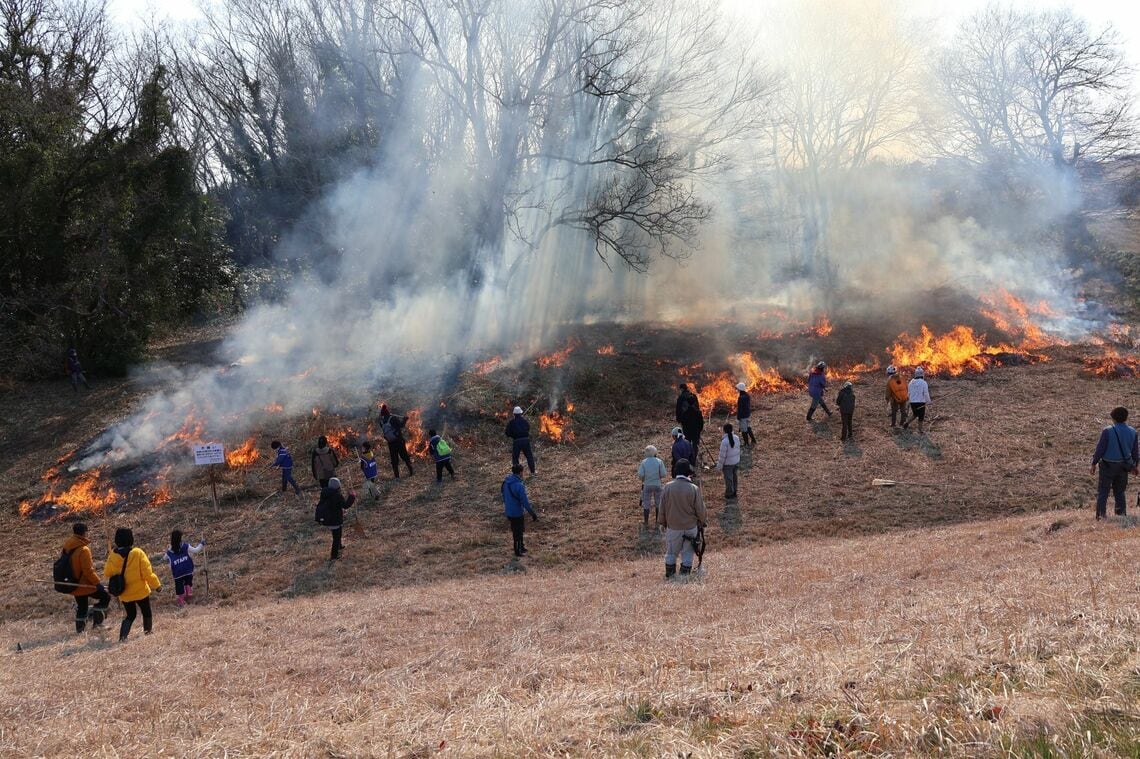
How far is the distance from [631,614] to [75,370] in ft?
70.4

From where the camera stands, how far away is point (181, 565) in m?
11.5

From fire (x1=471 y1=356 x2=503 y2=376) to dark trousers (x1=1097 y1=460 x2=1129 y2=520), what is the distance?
14829 mm

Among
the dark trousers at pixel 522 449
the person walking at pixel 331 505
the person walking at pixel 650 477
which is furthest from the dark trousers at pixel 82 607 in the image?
the person walking at pixel 650 477

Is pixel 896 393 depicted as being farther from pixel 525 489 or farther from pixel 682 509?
pixel 682 509

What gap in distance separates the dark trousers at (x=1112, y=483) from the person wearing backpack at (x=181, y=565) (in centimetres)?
1243

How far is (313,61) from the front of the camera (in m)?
33.7

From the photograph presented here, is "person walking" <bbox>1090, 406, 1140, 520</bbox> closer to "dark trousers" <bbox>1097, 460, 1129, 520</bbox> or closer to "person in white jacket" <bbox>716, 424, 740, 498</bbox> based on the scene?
"dark trousers" <bbox>1097, 460, 1129, 520</bbox>

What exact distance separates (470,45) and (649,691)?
83.3 ft

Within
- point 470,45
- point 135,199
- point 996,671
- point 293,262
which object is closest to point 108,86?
point 293,262

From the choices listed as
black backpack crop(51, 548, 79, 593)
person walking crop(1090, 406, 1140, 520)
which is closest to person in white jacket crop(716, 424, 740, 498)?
person walking crop(1090, 406, 1140, 520)

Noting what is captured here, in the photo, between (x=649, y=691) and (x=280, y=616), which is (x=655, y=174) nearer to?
(x=280, y=616)

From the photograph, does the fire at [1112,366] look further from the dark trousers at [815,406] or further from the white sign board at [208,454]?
the white sign board at [208,454]

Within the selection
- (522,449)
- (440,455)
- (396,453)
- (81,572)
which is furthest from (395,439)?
(81,572)

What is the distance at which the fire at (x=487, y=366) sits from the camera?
2245 centimetres
